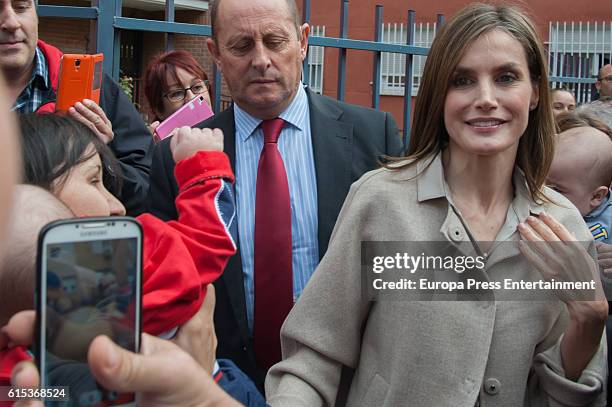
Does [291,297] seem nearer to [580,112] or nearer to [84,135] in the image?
[84,135]

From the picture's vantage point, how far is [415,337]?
192 centimetres

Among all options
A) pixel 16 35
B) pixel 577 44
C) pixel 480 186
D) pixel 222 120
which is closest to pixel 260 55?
pixel 222 120

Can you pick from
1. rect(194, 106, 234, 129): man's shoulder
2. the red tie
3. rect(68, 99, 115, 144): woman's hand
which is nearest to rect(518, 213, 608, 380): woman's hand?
the red tie

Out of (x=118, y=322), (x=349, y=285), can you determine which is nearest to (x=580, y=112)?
(x=349, y=285)

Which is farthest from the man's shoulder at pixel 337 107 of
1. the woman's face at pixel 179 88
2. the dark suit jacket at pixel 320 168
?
the woman's face at pixel 179 88

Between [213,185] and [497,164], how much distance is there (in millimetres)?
824

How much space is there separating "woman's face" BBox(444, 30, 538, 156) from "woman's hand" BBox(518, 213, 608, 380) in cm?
27

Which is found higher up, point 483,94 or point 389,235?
point 483,94

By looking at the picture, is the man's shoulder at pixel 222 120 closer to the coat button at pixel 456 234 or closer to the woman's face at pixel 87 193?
the woman's face at pixel 87 193

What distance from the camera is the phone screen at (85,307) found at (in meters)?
1.12

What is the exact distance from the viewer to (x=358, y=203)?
81.5 inches

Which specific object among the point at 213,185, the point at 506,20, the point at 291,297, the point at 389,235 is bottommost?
the point at 291,297

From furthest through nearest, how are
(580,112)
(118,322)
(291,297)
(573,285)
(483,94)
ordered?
1. (580,112)
2. (291,297)
3. (483,94)
4. (573,285)
5. (118,322)

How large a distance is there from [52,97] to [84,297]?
195 centimetres
